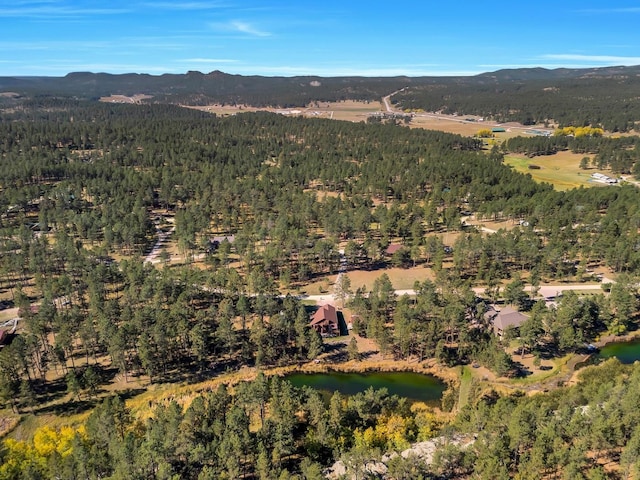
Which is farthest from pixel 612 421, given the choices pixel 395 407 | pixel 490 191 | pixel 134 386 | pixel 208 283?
pixel 490 191

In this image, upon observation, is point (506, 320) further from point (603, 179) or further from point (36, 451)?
point (603, 179)

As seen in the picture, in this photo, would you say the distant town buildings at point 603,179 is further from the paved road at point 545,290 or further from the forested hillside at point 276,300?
the paved road at point 545,290

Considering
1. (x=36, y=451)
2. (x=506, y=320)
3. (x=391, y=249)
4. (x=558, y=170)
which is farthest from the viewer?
(x=558, y=170)

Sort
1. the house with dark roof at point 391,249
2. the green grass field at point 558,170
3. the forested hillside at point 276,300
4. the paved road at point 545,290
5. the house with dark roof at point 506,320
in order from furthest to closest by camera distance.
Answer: the green grass field at point 558,170 → the house with dark roof at point 391,249 → the paved road at point 545,290 → the house with dark roof at point 506,320 → the forested hillside at point 276,300

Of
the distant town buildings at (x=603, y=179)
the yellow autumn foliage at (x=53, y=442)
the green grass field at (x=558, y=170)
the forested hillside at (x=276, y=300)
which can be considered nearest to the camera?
the forested hillside at (x=276, y=300)

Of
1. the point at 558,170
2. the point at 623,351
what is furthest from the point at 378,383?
the point at 558,170

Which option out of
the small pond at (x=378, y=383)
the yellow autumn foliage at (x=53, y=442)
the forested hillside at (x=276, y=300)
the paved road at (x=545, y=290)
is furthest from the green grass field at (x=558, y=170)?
the yellow autumn foliage at (x=53, y=442)

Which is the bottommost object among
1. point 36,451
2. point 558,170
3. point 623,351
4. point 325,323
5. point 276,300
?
point 623,351
